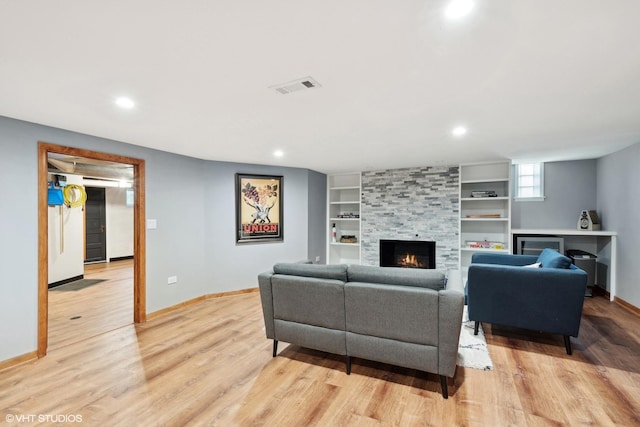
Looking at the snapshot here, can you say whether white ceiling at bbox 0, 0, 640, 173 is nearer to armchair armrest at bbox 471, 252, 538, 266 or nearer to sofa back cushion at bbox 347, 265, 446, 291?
sofa back cushion at bbox 347, 265, 446, 291

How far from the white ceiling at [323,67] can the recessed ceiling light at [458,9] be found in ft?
0.10

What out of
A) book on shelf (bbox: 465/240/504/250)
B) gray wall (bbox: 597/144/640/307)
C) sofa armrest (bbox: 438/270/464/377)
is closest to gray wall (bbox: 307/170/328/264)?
book on shelf (bbox: 465/240/504/250)

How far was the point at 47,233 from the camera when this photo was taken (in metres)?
2.91

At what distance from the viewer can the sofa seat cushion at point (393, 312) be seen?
2.22m

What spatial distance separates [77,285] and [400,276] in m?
6.33

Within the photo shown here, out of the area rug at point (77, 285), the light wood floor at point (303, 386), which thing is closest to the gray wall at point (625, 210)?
the light wood floor at point (303, 386)

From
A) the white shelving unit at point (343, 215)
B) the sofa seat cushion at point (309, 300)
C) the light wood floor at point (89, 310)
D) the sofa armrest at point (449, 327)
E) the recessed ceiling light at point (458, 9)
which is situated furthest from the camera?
the white shelving unit at point (343, 215)

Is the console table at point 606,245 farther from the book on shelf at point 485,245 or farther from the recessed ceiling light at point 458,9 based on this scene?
the recessed ceiling light at point 458,9

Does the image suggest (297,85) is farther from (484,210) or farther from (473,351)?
(484,210)

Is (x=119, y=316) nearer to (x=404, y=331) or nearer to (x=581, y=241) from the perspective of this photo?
(x=404, y=331)

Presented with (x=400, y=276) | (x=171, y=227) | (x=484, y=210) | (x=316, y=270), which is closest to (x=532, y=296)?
(x=400, y=276)

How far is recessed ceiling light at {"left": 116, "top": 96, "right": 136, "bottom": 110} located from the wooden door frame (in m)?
1.16

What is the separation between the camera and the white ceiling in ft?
4.46

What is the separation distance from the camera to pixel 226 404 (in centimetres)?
216
